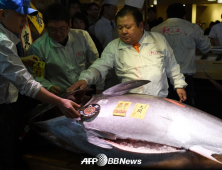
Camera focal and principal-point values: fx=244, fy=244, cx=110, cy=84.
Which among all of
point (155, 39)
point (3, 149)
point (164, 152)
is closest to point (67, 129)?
point (3, 149)

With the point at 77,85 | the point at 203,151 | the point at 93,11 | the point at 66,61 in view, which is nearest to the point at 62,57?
the point at 66,61

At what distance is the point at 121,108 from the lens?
5.15 feet

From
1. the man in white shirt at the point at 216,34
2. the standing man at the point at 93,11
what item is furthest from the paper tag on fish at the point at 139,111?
the man in white shirt at the point at 216,34

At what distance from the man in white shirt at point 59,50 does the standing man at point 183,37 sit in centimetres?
133

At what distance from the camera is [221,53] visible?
12.1 ft

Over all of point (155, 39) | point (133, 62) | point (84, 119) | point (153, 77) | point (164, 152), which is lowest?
point (164, 152)

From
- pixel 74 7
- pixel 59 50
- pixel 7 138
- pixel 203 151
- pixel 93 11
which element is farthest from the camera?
pixel 93 11

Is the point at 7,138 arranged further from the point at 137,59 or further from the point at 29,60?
the point at 137,59

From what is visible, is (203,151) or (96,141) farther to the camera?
(96,141)

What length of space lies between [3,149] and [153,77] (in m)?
1.23

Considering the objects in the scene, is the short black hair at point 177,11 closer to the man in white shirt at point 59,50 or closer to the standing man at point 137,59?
the standing man at point 137,59

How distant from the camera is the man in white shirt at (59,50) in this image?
2.06 meters

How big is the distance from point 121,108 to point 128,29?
0.67 meters

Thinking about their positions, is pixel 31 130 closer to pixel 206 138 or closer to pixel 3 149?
pixel 3 149
